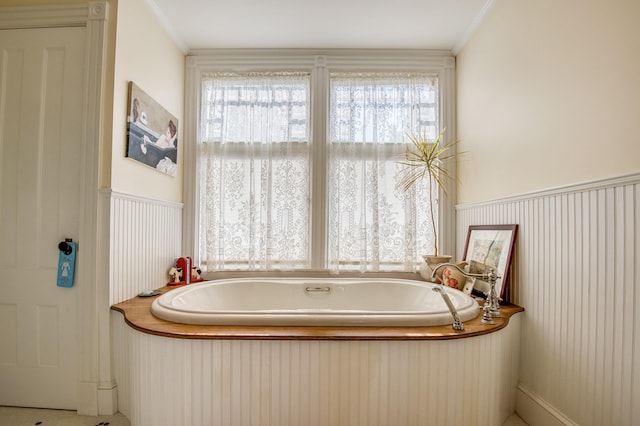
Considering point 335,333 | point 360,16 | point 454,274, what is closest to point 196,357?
point 335,333

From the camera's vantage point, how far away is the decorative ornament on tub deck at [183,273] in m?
2.29

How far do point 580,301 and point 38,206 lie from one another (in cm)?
275

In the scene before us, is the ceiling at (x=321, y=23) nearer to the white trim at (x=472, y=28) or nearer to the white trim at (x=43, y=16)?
the white trim at (x=472, y=28)

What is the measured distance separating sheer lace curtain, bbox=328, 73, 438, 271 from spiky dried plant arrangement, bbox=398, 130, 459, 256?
58mm

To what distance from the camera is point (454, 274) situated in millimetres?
2045

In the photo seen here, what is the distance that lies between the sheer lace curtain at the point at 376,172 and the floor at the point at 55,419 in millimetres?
1300

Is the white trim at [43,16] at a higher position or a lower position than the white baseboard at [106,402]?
higher

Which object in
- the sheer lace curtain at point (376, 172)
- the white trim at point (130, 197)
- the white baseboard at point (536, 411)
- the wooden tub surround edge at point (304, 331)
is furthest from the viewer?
the sheer lace curtain at point (376, 172)

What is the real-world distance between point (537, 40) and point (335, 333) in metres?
1.79

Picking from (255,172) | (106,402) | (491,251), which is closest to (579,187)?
(491,251)

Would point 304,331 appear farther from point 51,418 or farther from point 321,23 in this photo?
point 321,23

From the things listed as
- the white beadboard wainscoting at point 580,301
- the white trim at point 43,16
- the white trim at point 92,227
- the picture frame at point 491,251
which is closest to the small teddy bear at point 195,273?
the white trim at point 92,227

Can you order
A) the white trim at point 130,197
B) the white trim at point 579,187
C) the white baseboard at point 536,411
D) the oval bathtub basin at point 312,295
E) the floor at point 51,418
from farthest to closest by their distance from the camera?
the oval bathtub basin at point 312,295, the white trim at point 130,197, the floor at point 51,418, the white baseboard at point 536,411, the white trim at point 579,187

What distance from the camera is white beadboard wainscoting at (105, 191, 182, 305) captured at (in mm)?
1709
